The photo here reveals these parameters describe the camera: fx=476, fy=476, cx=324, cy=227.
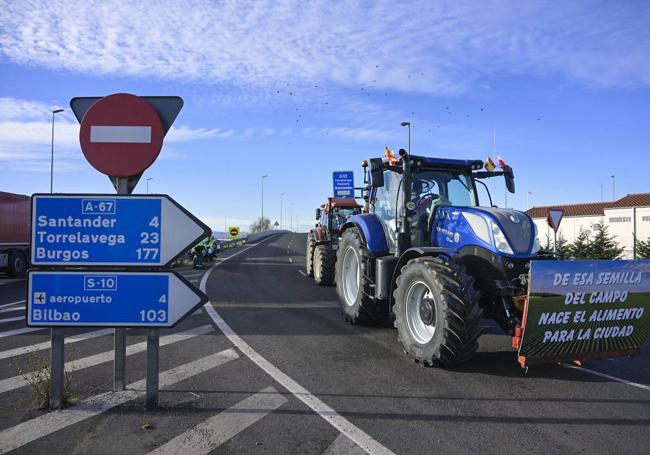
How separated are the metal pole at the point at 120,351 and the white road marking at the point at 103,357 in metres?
0.75

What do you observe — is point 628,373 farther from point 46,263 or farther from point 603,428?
point 46,263

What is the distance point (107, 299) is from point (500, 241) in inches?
175

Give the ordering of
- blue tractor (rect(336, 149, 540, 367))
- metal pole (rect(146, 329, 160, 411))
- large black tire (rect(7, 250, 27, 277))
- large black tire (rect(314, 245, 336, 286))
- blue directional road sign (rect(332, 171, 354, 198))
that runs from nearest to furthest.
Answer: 1. metal pole (rect(146, 329, 160, 411))
2. blue tractor (rect(336, 149, 540, 367))
3. large black tire (rect(314, 245, 336, 286))
4. large black tire (rect(7, 250, 27, 277))
5. blue directional road sign (rect(332, 171, 354, 198))

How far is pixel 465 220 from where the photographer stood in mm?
6340

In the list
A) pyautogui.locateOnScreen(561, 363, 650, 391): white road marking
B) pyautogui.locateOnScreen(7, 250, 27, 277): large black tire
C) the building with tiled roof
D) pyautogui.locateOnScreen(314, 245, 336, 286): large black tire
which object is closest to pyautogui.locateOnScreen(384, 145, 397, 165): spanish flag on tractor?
pyautogui.locateOnScreen(561, 363, 650, 391): white road marking

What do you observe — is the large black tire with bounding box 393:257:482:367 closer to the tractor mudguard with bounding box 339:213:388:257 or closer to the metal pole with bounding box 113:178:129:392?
the tractor mudguard with bounding box 339:213:388:257

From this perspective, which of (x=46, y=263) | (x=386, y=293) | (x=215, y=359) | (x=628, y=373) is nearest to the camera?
(x=46, y=263)

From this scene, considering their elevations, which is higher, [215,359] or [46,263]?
[46,263]

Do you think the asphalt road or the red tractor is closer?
the asphalt road

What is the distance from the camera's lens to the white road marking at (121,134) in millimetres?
4355

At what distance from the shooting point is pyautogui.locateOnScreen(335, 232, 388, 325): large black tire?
7781mm

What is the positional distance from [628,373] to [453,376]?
7.07ft

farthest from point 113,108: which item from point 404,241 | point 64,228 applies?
point 404,241

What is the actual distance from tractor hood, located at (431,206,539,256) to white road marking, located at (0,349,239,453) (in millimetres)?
3628
